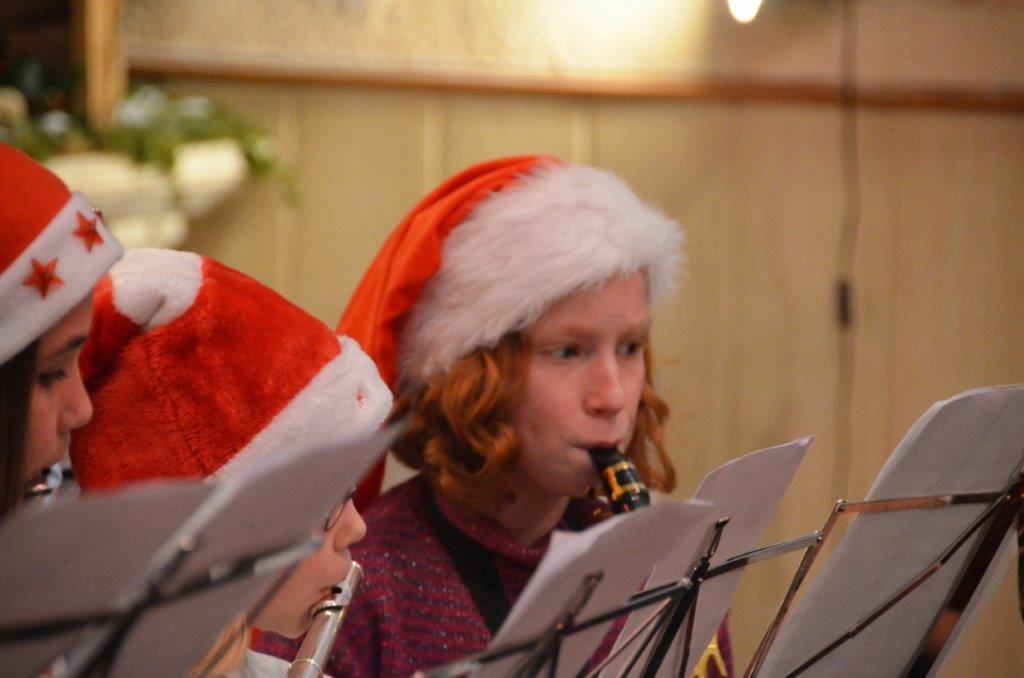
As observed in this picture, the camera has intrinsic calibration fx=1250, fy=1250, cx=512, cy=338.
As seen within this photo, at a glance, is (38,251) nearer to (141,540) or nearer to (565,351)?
(141,540)

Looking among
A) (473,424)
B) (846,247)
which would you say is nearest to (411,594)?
(473,424)

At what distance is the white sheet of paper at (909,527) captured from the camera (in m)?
0.98

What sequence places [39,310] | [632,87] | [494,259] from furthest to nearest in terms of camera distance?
[632,87] → [494,259] → [39,310]

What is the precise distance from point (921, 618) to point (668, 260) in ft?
1.81

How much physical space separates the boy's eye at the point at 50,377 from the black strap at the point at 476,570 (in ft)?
2.02

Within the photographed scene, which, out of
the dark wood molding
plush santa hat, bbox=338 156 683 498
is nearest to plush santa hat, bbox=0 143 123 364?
plush santa hat, bbox=338 156 683 498

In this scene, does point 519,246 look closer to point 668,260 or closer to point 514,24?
point 668,260

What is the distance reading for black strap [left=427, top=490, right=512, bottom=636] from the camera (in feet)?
4.52

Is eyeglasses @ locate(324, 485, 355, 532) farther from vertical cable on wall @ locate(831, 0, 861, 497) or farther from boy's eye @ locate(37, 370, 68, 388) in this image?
vertical cable on wall @ locate(831, 0, 861, 497)

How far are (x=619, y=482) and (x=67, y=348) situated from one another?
0.62m

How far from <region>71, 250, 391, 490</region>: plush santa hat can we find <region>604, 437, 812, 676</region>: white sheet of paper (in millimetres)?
330

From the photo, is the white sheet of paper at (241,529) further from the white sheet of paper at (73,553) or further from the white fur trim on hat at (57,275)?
the white fur trim on hat at (57,275)

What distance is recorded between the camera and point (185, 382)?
102 cm

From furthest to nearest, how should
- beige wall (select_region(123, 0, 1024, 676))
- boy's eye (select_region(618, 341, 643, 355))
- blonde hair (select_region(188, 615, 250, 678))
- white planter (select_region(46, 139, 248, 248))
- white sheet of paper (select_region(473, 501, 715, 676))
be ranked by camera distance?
beige wall (select_region(123, 0, 1024, 676)) < white planter (select_region(46, 139, 248, 248)) < boy's eye (select_region(618, 341, 643, 355)) < blonde hair (select_region(188, 615, 250, 678)) < white sheet of paper (select_region(473, 501, 715, 676))
